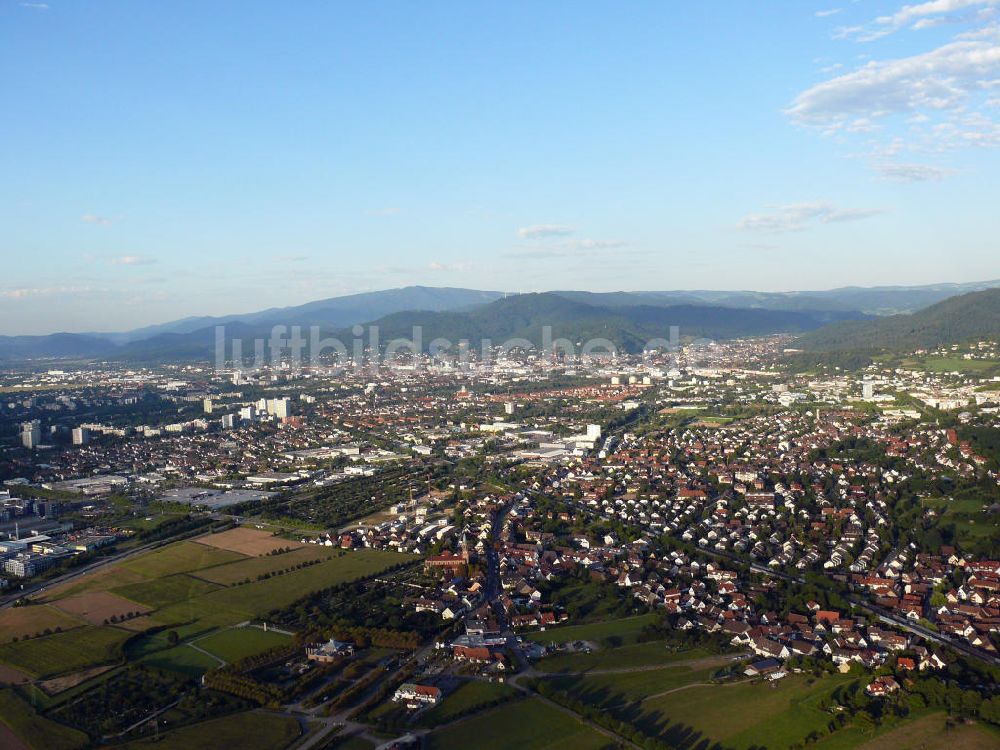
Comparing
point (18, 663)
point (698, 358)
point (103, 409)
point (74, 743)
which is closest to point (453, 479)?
point (18, 663)

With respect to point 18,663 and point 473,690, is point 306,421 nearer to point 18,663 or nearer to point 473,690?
point 18,663

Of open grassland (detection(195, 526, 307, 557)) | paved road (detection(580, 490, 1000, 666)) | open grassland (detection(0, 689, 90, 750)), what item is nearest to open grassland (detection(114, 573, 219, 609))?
open grassland (detection(195, 526, 307, 557))

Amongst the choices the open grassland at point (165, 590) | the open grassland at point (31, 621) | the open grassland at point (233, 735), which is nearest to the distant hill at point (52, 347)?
the open grassland at point (165, 590)

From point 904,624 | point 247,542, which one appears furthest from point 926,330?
point 247,542

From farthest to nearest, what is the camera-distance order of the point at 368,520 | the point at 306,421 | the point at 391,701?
the point at 306,421 → the point at 368,520 → the point at 391,701

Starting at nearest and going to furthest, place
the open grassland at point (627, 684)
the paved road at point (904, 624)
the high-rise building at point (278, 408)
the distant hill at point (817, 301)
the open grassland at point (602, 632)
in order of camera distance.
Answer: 1. the open grassland at point (627, 684)
2. the paved road at point (904, 624)
3. the open grassland at point (602, 632)
4. the high-rise building at point (278, 408)
5. the distant hill at point (817, 301)

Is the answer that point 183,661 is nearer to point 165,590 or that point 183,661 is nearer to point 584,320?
point 165,590

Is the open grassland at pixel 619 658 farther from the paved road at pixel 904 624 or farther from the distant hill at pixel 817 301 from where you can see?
the distant hill at pixel 817 301

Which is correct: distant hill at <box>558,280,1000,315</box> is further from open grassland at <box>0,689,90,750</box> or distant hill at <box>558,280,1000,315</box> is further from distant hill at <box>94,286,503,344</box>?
open grassland at <box>0,689,90,750</box>
